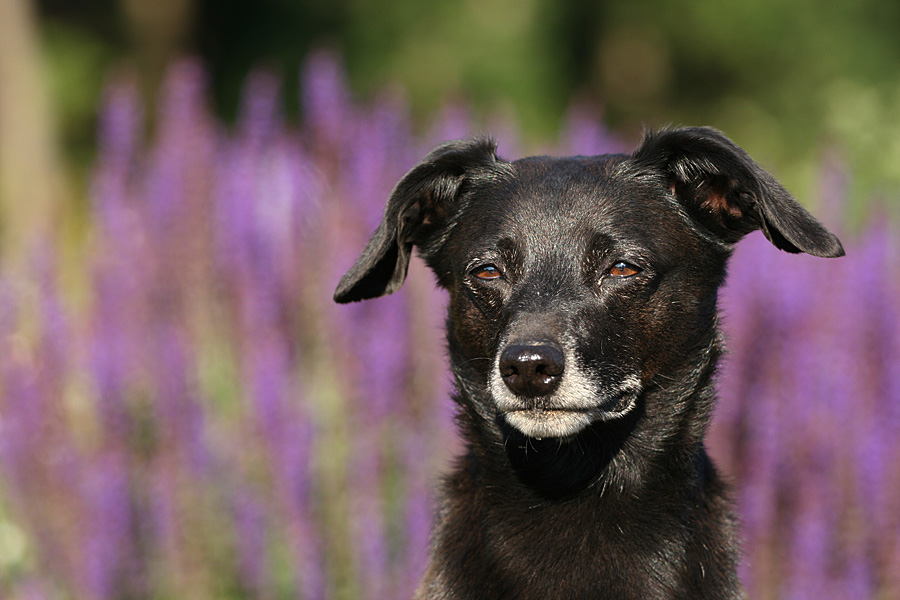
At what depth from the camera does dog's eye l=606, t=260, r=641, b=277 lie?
9.61ft

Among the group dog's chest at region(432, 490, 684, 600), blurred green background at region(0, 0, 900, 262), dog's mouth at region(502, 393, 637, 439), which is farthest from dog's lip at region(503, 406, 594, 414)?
blurred green background at region(0, 0, 900, 262)

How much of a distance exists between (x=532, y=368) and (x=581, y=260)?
40 centimetres

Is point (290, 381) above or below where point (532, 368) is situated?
below

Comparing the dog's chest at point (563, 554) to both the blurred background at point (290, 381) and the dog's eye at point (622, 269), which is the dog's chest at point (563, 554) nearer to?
the dog's eye at point (622, 269)

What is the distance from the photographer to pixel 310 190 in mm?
5387

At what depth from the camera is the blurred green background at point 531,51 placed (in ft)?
55.3

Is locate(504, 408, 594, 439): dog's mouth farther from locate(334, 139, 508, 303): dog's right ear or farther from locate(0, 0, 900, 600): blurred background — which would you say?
locate(0, 0, 900, 600): blurred background

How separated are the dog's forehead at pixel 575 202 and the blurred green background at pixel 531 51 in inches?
487

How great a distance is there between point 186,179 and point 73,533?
1.80m

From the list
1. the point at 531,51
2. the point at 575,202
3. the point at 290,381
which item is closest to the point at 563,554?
the point at 575,202

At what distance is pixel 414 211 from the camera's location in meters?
3.34

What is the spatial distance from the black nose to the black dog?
0.4 inches

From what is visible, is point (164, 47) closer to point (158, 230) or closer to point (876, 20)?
point (876, 20)

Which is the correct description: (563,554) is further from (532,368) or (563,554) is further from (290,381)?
(290,381)
